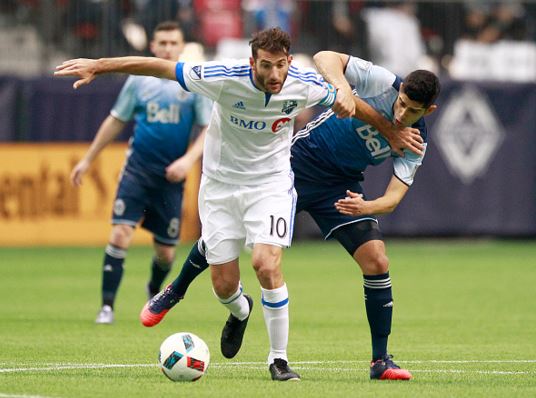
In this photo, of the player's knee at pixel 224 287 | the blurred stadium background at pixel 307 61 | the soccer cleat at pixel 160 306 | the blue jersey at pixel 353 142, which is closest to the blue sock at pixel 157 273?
the soccer cleat at pixel 160 306

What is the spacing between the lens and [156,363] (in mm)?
9531

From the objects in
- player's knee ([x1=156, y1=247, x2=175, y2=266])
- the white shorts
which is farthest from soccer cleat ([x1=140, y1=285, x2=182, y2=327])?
player's knee ([x1=156, y1=247, x2=175, y2=266])

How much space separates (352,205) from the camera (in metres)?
8.90

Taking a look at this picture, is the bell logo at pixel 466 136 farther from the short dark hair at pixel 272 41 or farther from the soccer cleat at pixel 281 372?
the short dark hair at pixel 272 41

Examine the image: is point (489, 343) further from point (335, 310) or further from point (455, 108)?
point (455, 108)

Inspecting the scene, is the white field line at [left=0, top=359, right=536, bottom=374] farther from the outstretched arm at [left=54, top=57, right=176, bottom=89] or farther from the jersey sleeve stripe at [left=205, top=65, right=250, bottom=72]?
the jersey sleeve stripe at [left=205, top=65, right=250, bottom=72]

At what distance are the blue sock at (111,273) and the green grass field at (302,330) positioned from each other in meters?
0.33

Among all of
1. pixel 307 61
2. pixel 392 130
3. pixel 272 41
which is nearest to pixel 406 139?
pixel 392 130

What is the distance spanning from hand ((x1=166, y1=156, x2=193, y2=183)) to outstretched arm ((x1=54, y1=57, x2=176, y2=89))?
13.5ft

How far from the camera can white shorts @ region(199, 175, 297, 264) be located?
8.81 meters

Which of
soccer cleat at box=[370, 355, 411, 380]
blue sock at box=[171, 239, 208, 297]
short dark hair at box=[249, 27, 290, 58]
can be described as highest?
short dark hair at box=[249, 27, 290, 58]

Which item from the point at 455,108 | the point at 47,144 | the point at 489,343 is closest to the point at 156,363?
the point at 489,343

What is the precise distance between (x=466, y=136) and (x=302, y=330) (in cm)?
1139

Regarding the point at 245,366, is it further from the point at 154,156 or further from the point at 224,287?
the point at 154,156
